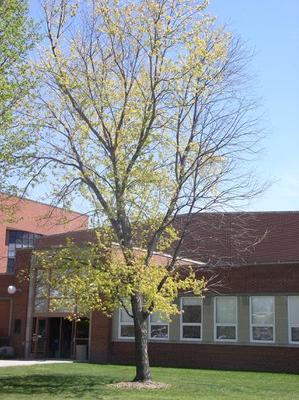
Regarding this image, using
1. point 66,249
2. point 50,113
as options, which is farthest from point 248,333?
point 50,113

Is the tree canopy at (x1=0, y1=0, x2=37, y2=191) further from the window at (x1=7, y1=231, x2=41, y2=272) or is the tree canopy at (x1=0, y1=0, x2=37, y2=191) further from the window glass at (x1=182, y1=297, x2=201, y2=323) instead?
the window at (x1=7, y1=231, x2=41, y2=272)

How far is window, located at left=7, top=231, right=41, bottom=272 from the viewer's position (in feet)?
143

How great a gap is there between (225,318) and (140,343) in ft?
31.2

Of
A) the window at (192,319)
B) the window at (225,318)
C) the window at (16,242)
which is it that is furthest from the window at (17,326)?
the window at (225,318)

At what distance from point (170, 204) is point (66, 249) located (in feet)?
11.2

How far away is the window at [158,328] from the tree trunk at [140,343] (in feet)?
32.6

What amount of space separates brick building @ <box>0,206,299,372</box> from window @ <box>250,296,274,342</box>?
43 mm

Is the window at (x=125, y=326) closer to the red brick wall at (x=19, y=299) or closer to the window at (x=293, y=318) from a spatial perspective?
the red brick wall at (x=19, y=299)

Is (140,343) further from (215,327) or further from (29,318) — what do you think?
(29,318)

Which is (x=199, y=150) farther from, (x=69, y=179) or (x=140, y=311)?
(x=140, y=311)

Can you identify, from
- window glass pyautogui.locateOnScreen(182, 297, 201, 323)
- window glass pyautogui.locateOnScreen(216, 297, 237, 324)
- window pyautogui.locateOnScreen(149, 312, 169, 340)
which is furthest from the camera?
window pyautogui.locateOnScreen(149, 312, 169, 340)

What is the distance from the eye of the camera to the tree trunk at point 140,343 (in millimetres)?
18172

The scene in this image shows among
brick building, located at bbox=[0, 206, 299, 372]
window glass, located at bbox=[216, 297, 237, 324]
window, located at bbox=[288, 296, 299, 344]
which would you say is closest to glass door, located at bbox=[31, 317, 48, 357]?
brick building, located at bbox=[0, 206, 299, 372]

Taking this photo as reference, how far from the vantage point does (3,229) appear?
43.7 metres
